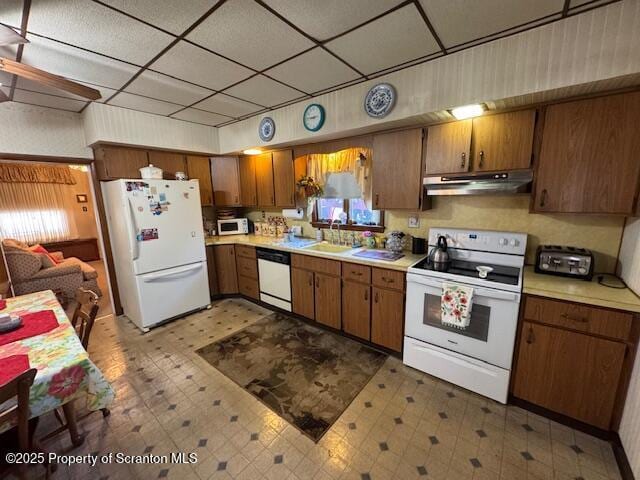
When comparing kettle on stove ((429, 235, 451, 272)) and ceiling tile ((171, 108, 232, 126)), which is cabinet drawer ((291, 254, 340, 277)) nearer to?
kettle on stove ((429, 235, 451, 272))

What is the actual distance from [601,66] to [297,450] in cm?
289

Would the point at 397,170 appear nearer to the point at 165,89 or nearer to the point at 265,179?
the point at 265,179

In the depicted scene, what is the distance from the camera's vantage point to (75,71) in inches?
81.2

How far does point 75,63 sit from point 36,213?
20.9 feet

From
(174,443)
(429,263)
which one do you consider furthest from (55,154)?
(429,263)

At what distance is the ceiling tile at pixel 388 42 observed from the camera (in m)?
1.54

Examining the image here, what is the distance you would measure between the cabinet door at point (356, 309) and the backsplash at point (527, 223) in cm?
85

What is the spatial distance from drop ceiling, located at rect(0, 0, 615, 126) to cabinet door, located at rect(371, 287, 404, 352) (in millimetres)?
1936

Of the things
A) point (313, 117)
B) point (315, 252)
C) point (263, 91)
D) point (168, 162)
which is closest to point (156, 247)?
point (168, 162)

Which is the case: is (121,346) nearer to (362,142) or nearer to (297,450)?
(297,450)

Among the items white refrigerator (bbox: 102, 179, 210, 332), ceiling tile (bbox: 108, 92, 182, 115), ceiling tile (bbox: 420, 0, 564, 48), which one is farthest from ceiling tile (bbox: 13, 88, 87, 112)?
ceiling tile (bbox: 420, 0, 564, 48)

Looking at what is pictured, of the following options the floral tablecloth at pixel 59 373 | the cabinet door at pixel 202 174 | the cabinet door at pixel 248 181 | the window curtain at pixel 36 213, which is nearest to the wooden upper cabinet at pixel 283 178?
the cabinet door at pixel 248 181

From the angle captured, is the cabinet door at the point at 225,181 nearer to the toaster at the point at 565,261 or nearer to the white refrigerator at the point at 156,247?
the white refrigerator at the point at 156,247

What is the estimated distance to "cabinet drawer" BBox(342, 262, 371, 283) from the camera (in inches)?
101
